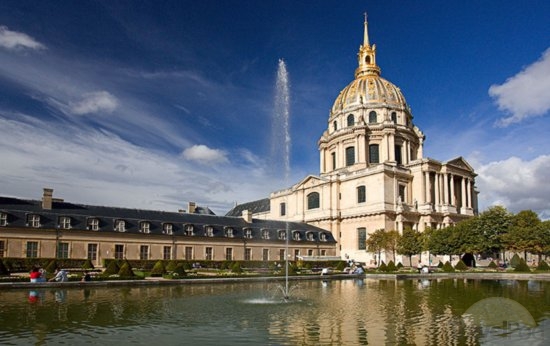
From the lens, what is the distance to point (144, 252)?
5412cm

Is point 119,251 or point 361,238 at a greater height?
point 361,238

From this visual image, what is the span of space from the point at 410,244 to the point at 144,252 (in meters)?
33.3

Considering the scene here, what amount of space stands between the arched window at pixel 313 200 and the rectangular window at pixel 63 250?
45.5m

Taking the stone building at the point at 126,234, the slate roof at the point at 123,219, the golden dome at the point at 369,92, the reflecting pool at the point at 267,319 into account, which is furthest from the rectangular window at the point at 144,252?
the golden dome at the point at 369,92

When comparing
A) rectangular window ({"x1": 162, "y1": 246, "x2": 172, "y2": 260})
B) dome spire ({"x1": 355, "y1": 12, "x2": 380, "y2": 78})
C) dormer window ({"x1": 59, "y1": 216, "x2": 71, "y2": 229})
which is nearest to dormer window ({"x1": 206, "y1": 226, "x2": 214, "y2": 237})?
rectangular window ({"x1": 162, "y1": 246, "x2": 172, "y2": 260})

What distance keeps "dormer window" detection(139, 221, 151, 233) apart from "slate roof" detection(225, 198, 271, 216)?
4525cm

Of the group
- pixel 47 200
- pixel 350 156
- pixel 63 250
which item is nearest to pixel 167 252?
pixel 63 250

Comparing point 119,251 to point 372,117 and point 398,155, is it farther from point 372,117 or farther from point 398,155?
point 398,155

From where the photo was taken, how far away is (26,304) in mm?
21203

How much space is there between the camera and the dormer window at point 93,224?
50906 millimetres

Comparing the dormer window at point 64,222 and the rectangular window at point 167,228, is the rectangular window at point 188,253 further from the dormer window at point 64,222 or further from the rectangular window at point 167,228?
the dormer window at point 64,222

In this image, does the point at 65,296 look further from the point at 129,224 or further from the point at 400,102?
the point at 400,102

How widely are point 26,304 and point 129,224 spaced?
3294 cm

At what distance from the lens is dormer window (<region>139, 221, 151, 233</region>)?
54250 mm
